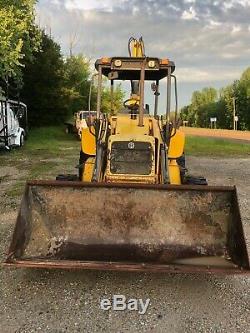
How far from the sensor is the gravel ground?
363 centimetres

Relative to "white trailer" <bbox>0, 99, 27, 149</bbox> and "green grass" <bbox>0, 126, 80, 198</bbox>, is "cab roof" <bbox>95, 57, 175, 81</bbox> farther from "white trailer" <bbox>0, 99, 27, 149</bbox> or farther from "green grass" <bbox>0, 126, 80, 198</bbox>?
"white trailer" <bbox>0, 99, 27, 149</bbox>

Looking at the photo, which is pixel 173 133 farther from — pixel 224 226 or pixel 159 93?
pixel 224 226

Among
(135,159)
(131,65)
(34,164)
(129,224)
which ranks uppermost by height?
(131,65)

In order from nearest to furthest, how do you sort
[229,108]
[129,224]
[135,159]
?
1. [129,224]
2. [135,159]
3. [229,108]

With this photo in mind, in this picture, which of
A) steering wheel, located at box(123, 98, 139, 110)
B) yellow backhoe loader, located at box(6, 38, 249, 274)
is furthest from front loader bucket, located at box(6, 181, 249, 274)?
steering wheel, located at box(123, 98, 139, 110)

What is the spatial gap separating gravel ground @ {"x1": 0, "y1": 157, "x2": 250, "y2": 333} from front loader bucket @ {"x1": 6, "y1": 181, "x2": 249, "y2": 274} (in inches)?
11.1

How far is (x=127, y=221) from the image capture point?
4594 mm

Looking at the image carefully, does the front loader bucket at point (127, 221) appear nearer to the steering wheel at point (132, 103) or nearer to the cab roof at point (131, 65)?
the cab roof at point (131, 65)

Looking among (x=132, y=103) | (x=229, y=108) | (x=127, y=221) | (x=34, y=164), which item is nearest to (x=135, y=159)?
(x=127, y=221)

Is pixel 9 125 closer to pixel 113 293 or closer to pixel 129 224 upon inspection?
pixel 129 224

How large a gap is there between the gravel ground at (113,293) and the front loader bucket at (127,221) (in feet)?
0.92

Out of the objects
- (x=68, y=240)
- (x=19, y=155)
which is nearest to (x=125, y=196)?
(x=68, y=240)

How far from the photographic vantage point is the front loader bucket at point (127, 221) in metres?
4.43

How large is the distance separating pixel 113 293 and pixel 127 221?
2.46 ft
